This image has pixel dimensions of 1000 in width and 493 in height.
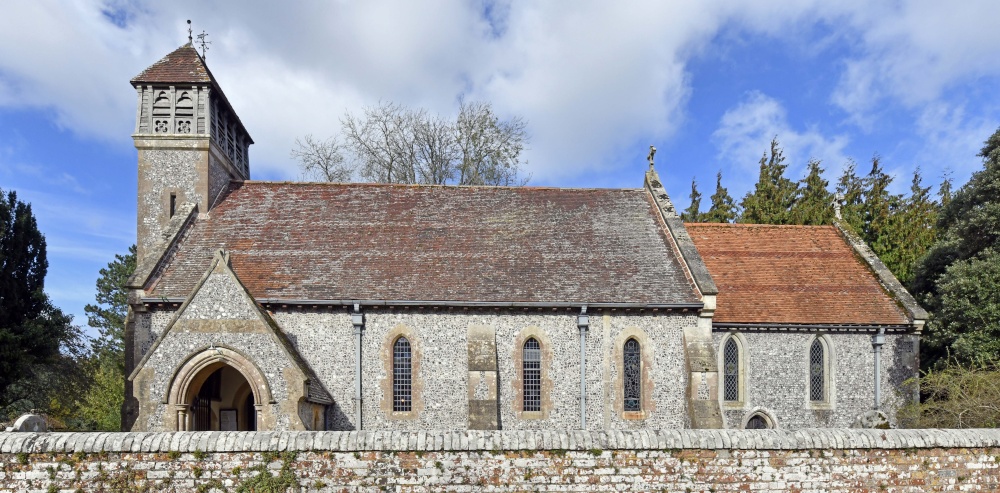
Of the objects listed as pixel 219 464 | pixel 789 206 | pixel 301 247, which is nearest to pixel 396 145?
pixel 301 247

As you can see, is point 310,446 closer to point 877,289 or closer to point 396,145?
point 877,289

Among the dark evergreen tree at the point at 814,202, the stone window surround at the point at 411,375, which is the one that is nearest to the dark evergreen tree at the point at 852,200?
the dark evergreen tree at the point at 814,202

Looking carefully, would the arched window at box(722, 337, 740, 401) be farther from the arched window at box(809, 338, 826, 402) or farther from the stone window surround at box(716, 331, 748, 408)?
the arched window at box(809, 338, 826, 402)

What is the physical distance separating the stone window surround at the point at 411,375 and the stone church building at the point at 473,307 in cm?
4

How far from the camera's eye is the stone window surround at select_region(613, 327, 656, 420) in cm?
1709

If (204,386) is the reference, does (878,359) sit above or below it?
above

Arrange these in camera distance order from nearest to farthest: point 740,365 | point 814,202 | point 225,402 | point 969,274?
1. point 969,274
2. point 225,402
3. point 740,365
4. point 814,202

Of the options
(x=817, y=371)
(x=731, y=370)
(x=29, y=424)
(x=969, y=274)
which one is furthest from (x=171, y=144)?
(x=969, y=274)

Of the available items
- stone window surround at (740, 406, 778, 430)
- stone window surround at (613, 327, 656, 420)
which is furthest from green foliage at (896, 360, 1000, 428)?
stone window surround at (613, 327, 656, 420)

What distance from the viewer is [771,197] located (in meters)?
37.2

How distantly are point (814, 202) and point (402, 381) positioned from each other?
27.7 metres

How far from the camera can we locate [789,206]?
37938 millimetres

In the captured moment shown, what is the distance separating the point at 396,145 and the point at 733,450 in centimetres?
2757

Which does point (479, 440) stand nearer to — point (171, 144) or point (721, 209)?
point (171, 144)
